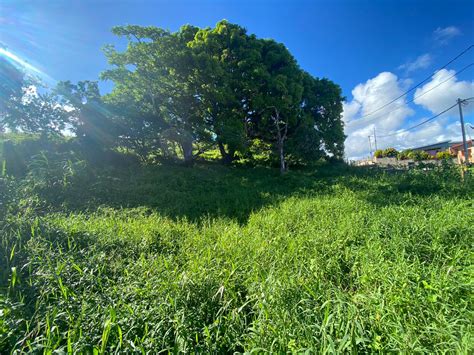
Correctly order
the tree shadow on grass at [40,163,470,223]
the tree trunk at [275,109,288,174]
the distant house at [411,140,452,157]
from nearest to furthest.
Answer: the tree shadow on grass at [40,163,470,223] < the tree trunk at [275,109,288,174] < the distant house at [411,140,452,157]

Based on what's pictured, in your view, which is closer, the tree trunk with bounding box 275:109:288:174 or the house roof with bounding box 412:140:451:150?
the tree trunk with bounding box 275:109:288:174

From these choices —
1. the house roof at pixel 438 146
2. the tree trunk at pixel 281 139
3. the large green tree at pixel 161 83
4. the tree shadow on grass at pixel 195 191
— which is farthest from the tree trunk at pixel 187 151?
the house roof at pixel 438 146

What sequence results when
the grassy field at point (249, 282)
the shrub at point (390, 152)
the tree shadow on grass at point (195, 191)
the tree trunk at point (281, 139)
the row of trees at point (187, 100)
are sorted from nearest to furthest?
the grassy field at point (249, 282)
the tree shadow on grass at point (195, 191)
the row of trees at point (187, 100)
the tree trunk at point (281, 139)
the shrub at point (390, 152)

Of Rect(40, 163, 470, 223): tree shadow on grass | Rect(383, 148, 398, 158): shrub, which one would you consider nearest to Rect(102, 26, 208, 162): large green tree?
Rect(40, 163, 470, 223): tree shadow on grass

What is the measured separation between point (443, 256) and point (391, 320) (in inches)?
64.8

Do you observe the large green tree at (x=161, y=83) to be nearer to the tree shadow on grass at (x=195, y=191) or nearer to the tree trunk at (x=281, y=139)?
the tree shadow on grass at (x=195, y=191)

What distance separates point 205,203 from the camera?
618cm

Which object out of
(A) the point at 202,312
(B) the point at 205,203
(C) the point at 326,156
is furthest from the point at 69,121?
(C) the point at 326,156

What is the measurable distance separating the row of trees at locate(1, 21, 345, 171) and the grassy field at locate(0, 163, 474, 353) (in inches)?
253

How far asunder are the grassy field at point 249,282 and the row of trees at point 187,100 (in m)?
6.41

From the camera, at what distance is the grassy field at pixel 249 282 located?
1.50 m

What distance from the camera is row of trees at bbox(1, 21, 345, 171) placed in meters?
9.70

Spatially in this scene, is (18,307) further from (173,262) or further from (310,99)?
(310,99)

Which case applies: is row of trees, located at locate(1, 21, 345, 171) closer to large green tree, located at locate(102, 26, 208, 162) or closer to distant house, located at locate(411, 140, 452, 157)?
large green tree, located at locate(102, 26, 208, 162)
